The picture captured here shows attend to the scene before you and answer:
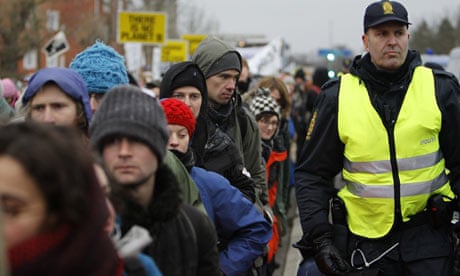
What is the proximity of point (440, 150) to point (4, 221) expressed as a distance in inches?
126

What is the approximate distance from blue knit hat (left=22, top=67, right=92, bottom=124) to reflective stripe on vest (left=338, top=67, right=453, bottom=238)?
55.0 inches

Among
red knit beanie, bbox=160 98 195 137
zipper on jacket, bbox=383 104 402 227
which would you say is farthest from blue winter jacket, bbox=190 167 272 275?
zipper on jacket, bbox=383 104 402 227

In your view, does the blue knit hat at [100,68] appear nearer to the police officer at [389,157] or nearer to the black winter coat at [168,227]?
the police officer at [389,157]

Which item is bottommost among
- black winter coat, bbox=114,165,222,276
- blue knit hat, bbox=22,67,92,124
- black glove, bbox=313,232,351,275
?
black glove, bbox=313,232,351,275

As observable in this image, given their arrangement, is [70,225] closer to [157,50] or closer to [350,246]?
[350,246]

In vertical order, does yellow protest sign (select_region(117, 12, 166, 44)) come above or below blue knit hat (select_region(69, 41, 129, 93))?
below

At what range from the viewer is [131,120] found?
304cm

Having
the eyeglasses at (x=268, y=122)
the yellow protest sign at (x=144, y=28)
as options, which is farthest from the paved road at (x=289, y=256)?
the yellow protest sign at (x=144, y=28)

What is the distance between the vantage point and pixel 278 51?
26.2 metres

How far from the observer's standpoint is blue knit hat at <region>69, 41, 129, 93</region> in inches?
200

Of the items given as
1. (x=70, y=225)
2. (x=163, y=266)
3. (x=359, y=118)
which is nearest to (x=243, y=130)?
(x=359, y=118)

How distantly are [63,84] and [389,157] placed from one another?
1.69 m

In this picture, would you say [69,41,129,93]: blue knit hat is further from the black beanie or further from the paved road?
the paved road

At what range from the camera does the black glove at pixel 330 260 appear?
4.73 metres
